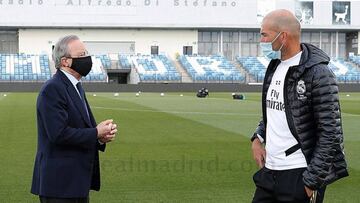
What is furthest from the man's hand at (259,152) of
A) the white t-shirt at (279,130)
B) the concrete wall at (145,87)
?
the concrete wall at (145,87)

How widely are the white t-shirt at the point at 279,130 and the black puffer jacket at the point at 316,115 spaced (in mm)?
61

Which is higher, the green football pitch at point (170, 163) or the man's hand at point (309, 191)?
the man's hand at point (309, 191)

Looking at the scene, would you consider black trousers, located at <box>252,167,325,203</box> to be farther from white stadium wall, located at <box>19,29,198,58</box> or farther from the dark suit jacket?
white stadium wall, located at <box>19,29,198,58</box>

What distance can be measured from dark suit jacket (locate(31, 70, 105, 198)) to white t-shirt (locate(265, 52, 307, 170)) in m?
1.28

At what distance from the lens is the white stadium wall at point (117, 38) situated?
65.9m

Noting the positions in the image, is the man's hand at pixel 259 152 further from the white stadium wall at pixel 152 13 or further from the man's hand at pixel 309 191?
the white stadium wall at pixel 152 13

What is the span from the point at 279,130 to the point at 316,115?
0.36 meters

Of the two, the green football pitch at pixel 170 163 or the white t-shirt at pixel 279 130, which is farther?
the green football pitch at pixel 170 163

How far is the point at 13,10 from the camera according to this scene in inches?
2534

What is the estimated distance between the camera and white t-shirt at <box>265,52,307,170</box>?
4.60 meters

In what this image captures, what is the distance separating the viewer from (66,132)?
15.1 feet

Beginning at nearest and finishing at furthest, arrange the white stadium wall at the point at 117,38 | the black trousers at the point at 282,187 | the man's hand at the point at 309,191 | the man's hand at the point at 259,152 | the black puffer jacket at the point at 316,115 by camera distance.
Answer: the black puffer jacket at the point at 316,115 → the man's hand at the point at 309,191 → the black trousers at the point at 282,187 → the man's hand at the point at 259,152 → the white stadium wall at the point at 117,38

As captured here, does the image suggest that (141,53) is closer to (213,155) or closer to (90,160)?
(213,155)

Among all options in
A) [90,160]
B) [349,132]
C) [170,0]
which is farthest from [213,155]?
[170,0]
